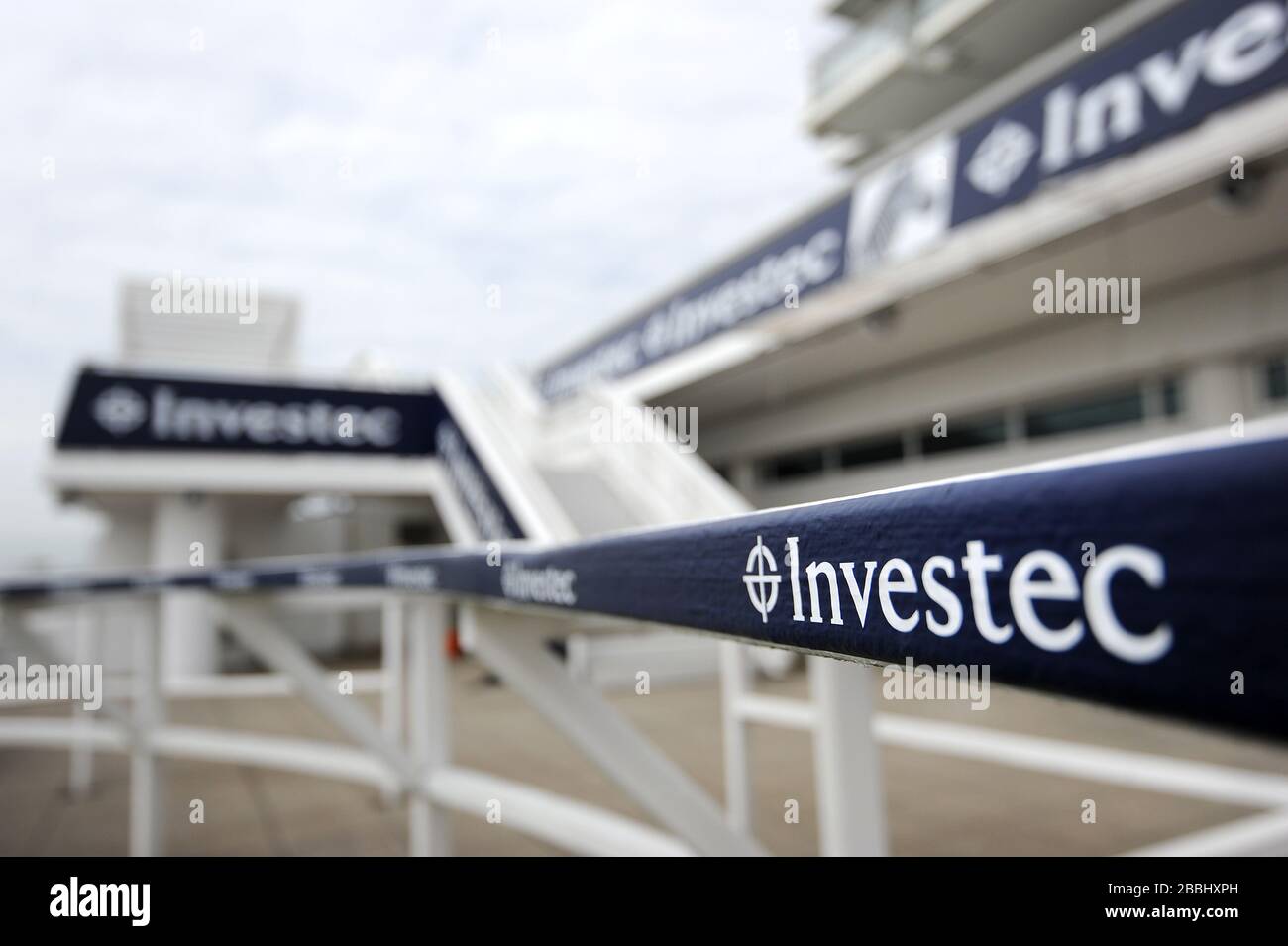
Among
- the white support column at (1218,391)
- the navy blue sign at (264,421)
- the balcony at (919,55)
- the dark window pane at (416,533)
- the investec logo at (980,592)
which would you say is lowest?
the investec logo at (980,592)

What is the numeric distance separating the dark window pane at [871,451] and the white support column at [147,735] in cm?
Result: 1163

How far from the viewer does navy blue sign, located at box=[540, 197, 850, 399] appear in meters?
11.7

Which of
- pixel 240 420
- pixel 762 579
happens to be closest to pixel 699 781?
pixel 762 579

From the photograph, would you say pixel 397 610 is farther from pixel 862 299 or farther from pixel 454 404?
pixel 454 404

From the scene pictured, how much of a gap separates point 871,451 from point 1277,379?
6352 millimetres

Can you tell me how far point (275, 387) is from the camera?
48.6 feet

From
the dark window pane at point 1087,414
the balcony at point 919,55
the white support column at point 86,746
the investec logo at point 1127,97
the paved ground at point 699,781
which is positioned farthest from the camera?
the balcony at point 919,55

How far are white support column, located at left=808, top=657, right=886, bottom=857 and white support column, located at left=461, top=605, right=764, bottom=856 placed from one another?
26 centimetres

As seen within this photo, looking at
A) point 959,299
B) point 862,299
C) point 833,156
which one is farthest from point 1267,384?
point 833,156

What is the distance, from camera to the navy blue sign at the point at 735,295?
11.7m

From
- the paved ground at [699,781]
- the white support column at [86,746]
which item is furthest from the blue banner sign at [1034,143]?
the white support column at [86,746]

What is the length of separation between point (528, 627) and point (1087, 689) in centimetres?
211

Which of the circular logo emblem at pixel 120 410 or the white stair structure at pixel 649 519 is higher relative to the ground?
the circular logo emblem at pixel 120 410

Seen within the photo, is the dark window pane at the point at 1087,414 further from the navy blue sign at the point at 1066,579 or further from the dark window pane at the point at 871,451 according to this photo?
the navy blue sign at the point at 1066,579
